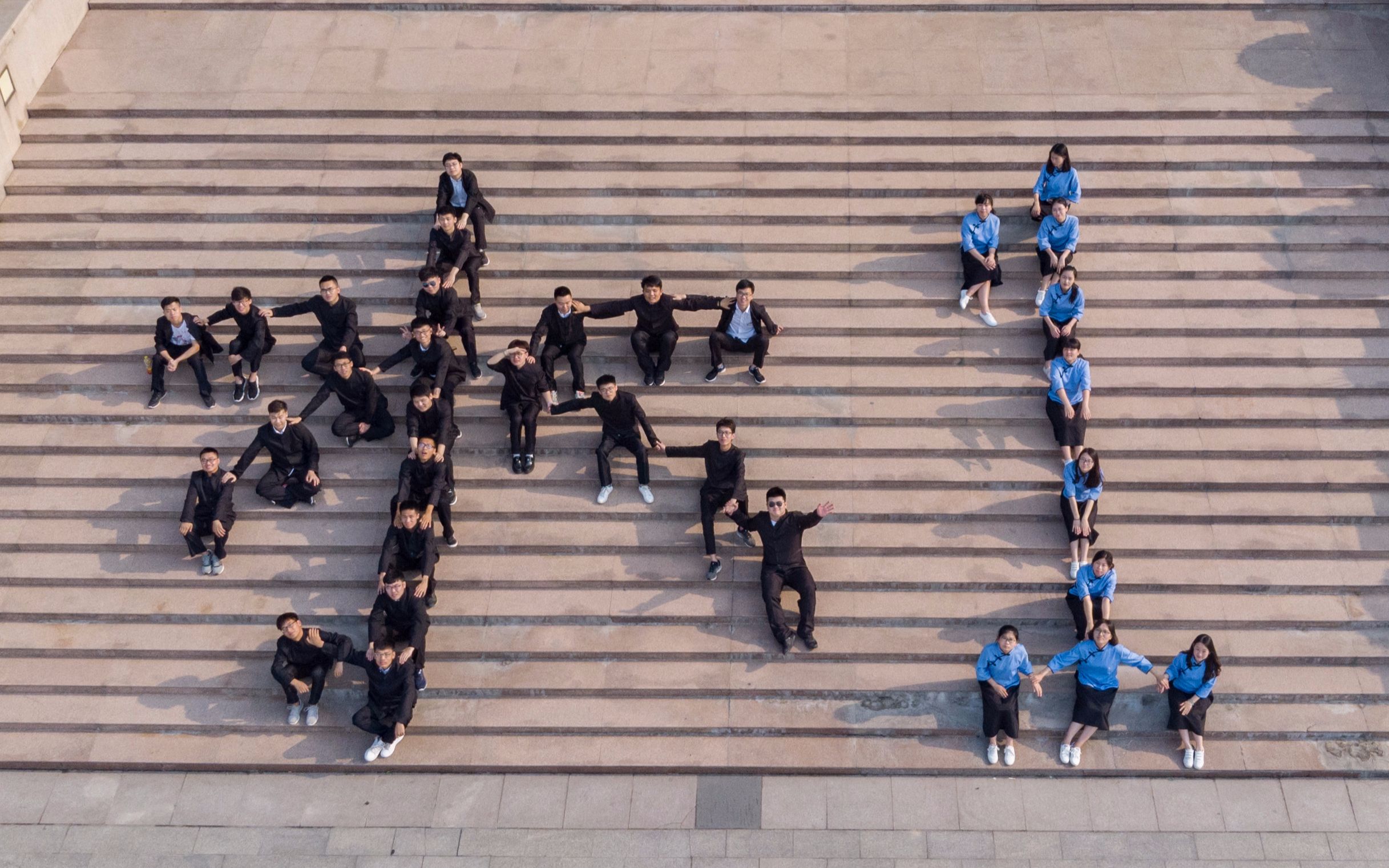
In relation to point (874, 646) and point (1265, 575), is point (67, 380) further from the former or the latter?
point (1265, 575)

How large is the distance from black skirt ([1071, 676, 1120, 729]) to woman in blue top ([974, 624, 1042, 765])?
43cm

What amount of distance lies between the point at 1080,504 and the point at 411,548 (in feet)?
23.5

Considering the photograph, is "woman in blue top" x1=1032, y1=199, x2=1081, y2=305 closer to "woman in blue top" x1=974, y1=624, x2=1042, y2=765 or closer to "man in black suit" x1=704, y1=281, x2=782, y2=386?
"man in black suit" x1=704, y1=281, x2=782, y2=386

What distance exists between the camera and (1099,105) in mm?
17328

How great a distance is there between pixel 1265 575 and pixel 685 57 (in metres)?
10.3

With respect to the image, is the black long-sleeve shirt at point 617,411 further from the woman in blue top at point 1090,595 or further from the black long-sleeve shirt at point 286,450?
the woman in blue top at point 1090,595

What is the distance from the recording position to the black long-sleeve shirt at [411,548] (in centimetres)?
1334

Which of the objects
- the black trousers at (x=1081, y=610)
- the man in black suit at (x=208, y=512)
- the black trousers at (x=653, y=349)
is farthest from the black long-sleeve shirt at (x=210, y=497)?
the black trousers at (x=1081, y=610)

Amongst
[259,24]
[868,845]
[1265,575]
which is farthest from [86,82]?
[1265,575]

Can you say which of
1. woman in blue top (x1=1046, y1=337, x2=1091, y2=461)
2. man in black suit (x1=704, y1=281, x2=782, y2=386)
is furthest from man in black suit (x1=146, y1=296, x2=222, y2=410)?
woman in blue top (x1=1046, y1=337, x2=1091, y2=461)

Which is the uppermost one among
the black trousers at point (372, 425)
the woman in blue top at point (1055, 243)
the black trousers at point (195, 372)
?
the woman in blue top at point (1055, 243)

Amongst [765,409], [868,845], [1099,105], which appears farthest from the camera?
[1099,105]

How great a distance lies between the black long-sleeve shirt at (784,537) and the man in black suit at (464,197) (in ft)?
17.3

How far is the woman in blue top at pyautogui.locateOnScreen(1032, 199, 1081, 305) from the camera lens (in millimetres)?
15430
